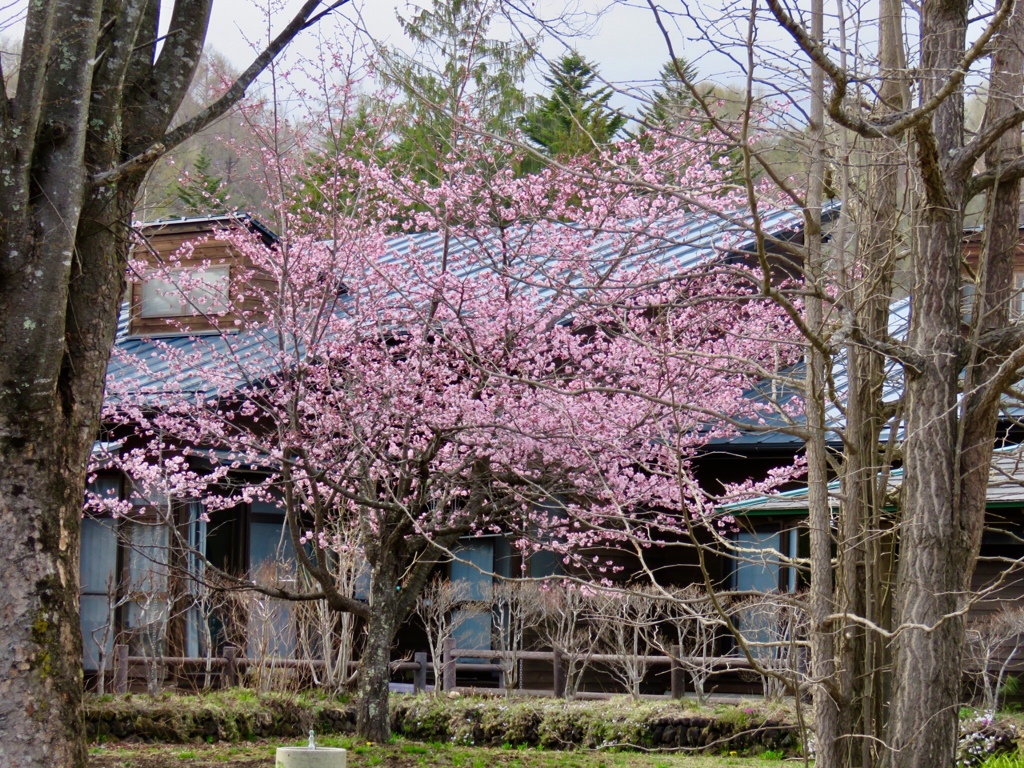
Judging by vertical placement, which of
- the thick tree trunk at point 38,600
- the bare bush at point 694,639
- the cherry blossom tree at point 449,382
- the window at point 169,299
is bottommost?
the bare bush at point 694,639

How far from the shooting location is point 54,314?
4.96 metres

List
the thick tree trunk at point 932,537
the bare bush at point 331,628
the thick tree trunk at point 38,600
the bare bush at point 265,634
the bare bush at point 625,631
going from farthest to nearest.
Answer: the bare bush at point 331,628 → the bare bush at point 625,631 → the bare bush at point 265,634 → the thick tree trunk at point 38,600 → the thick tree trunk at point 932,537

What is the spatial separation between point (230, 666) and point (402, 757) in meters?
3.29

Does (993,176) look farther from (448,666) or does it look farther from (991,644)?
(448,666)

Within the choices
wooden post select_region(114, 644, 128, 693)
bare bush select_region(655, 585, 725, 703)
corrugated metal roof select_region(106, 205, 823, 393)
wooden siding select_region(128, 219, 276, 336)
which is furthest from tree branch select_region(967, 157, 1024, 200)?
wooden siding select_region(128, 219, 276, 336)

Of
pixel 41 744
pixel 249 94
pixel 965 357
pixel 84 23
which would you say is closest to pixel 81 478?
pixel 41 744

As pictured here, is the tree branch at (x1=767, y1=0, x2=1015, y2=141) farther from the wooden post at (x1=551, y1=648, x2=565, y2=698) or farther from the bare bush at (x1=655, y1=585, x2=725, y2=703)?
the wooden post at (x1=551, y1=648, x2=565, y2=698)

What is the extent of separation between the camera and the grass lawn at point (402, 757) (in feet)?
27.4

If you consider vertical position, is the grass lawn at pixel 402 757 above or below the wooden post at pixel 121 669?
below

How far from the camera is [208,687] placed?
10945mm

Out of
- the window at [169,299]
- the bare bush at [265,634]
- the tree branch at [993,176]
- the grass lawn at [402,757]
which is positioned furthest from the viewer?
the window at [169,299]

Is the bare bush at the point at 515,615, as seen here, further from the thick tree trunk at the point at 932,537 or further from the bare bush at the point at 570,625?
the thick tree trunk at the point at 932,537

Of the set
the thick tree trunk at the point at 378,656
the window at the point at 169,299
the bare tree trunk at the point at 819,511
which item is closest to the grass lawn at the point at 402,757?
the thick tree trunk at the point at 378,656

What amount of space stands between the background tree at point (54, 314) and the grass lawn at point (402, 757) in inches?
142
